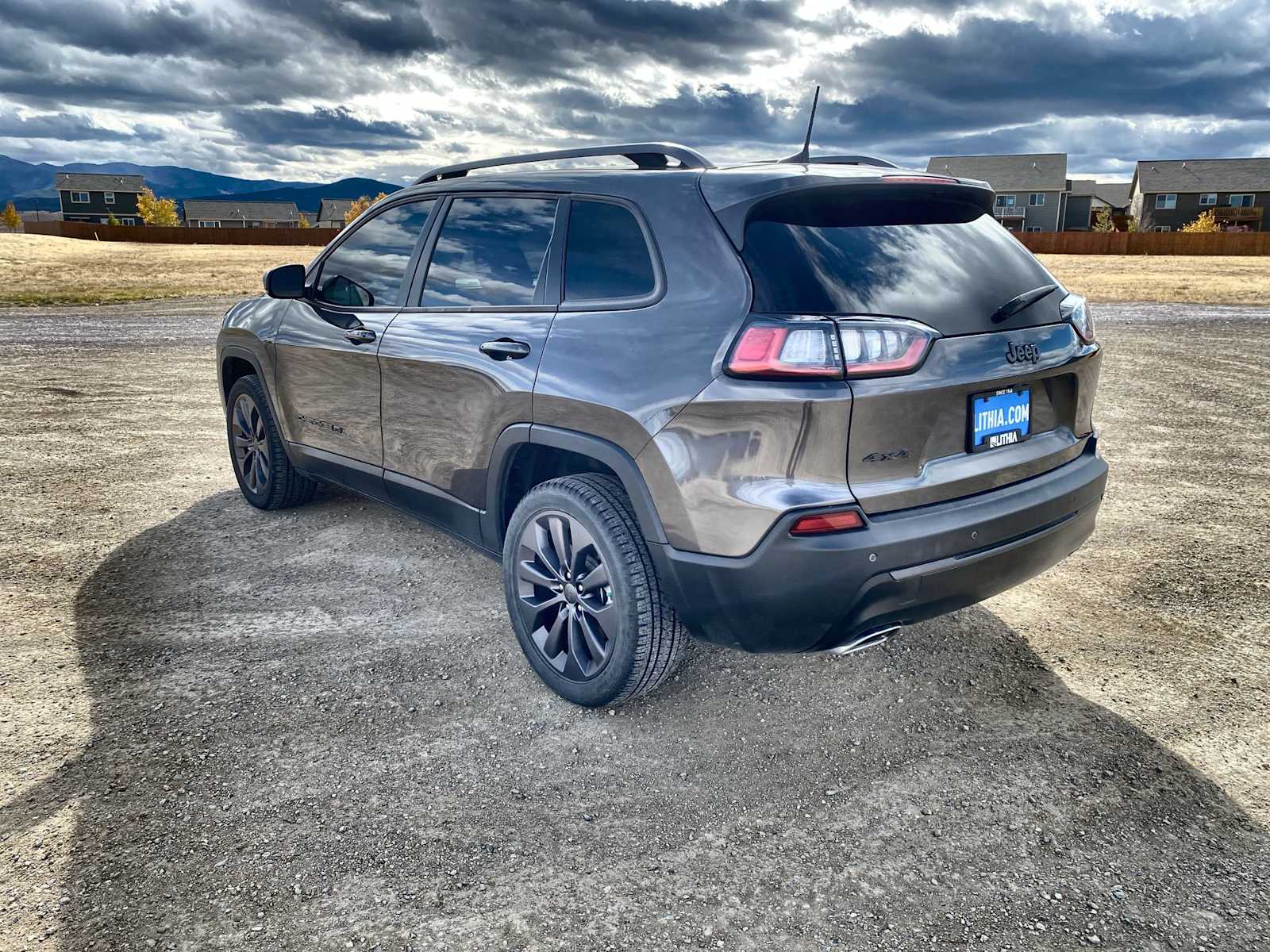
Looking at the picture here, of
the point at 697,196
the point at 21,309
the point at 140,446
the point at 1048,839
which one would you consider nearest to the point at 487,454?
the point at 697,196

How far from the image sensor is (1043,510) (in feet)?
10.1

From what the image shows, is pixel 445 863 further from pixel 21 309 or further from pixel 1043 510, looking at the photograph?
pixel 21 309

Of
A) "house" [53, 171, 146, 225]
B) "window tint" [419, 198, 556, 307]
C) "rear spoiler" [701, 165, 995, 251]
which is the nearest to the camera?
"rear spoiler" [701, 165, 995, 251]

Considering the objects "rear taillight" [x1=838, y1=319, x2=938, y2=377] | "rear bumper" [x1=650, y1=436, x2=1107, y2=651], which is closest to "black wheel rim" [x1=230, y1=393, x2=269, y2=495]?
"rear bumper" [x1=650, y1=436, x2=1107, y2=651]

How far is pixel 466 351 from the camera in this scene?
3668 mm

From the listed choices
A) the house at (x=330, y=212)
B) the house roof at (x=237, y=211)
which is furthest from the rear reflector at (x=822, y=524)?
the house roof at (x=237, y=211)

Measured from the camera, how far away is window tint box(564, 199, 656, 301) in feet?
10.3

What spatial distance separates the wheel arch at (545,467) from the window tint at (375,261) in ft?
3.59

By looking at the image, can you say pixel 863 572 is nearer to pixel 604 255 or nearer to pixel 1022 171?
pixel 604 255

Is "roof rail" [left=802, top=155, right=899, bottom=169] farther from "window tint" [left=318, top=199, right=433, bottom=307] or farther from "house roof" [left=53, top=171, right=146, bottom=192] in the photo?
"house roof" [left=53, top=171, right=146, bottom=192]

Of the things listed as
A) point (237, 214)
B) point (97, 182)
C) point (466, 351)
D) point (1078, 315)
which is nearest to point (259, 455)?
point (466, 351)

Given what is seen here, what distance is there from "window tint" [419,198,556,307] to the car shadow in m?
1.44

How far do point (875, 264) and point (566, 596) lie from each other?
5.09 feet

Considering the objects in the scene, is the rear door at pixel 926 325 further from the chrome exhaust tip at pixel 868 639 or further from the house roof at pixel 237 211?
the house roof at pixel 237 211
